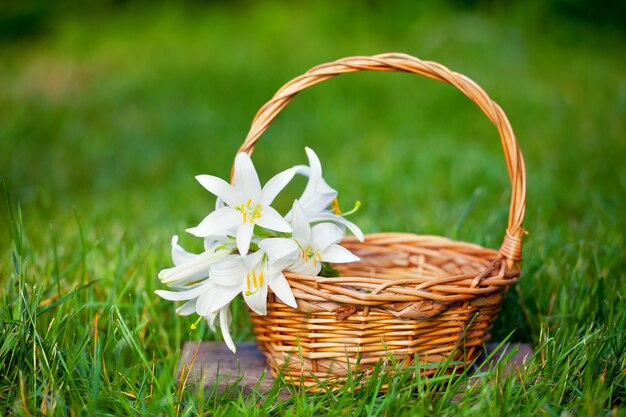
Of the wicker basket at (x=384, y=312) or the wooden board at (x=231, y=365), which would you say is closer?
the wicker basket at (x=384, y=312)

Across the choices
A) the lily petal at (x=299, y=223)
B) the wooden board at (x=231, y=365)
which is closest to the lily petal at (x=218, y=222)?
the lily petal at (x=299, y=223)

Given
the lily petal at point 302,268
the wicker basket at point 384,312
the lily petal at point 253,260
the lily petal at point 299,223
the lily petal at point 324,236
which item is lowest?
the wicker basket at point 384,312

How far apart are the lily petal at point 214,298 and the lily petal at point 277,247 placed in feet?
0.39

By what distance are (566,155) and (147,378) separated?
108 inches

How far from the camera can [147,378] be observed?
1637mm

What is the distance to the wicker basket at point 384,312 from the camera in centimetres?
150

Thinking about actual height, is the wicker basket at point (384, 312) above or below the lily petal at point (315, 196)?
below

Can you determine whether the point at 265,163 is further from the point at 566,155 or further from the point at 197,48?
the point at 197,48

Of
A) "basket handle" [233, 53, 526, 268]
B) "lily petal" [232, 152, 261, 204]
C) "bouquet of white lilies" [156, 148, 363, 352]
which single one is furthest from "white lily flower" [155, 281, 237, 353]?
"basket handle" [233, 53, 526, 268]

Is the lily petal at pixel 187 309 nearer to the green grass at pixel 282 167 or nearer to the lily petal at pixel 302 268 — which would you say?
the green grass at pixel 282 167

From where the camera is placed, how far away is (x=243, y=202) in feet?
5.16

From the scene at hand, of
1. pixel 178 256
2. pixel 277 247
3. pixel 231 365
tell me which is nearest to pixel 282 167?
pixel 231 365

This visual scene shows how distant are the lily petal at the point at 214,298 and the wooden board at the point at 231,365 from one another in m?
0.08

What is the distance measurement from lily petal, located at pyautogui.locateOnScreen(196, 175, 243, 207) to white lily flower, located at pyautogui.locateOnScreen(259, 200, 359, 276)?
127 mm
